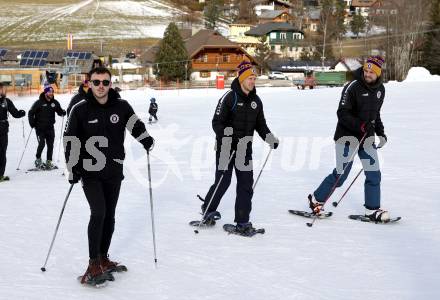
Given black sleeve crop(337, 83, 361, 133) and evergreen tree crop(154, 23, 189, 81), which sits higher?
evergreen tree crop(154, 23, 189, 81)

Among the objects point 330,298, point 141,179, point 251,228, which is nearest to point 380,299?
point 330,298

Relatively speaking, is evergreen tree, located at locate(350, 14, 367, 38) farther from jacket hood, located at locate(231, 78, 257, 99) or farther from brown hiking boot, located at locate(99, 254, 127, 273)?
brown hiking boot, located at locate(99, 254, 127, 273)

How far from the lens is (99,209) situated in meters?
4.43

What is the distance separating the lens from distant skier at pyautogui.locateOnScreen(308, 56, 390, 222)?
6.14m

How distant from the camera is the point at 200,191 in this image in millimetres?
8836

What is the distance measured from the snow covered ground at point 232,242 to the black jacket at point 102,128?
1010mm

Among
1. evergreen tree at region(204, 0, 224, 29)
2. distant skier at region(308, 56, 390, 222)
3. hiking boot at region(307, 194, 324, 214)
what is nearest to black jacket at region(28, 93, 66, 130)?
hiking boot at region(307, 194, 324, 214)

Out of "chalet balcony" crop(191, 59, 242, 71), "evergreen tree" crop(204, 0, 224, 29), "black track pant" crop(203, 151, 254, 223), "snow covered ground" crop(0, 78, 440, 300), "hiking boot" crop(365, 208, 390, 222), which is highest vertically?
"evergreen tree" crop(204, 0, 224, 29)

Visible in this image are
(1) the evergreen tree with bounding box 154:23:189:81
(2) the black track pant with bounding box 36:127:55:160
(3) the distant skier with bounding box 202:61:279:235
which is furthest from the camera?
(1) the evergreen tree with bounding box 154:23:189:81

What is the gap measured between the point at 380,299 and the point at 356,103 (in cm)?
260

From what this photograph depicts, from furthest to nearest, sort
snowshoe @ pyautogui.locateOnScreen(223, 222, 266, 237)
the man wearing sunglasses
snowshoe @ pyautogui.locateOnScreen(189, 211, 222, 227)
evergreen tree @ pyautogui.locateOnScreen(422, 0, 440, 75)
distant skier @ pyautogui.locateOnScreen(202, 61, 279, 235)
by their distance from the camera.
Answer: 1. evergreen tree @ pyautogui.locateOnScreen(422, 0, 440, 75)
2. snowshoe @ pyautogui.locateOnScreen(189, 211, 222, 227)
3. snowshoe @ pyautogui.locateOnScreen(223, 222, 266, 237)
4. distant skier @ pyautogui.locateOnScreen(202, 61, 279, 235)
5. the man wearing sunglasses

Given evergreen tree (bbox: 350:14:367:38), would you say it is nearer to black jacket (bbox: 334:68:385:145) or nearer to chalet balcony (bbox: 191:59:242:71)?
chalet balcony (bbox: 191:59:242:71)

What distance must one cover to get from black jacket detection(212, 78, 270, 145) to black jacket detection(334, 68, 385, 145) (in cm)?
112

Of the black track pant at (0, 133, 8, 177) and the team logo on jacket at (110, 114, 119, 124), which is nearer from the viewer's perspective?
the team logo on jacket at (110, 114, 119, 124)
